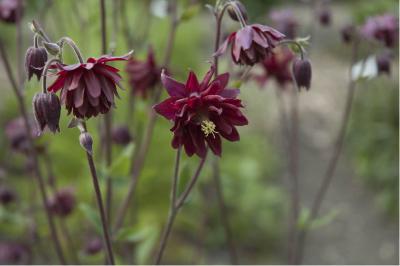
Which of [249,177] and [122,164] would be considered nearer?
[122,164]

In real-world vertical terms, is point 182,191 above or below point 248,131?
above

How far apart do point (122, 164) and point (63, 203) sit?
595mm

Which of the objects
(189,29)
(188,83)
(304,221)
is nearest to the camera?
(188,83)

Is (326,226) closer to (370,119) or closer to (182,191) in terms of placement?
(370,119)

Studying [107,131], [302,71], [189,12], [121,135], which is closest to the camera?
[302,71]

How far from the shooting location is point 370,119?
438 cm

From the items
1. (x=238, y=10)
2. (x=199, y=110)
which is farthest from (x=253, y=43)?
(x=199, y=110)

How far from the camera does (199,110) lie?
1058 millimetres

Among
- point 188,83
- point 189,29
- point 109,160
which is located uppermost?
point 188,83

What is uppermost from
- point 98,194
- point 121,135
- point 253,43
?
point 253,43

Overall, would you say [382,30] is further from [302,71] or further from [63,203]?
[63,203]

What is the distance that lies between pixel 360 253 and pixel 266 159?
1.02 m

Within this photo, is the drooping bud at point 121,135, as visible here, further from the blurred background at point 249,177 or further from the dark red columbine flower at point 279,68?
the dark red columbine flower at point 279,68

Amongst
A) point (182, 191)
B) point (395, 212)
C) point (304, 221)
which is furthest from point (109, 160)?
point (395, 212)
